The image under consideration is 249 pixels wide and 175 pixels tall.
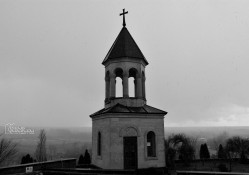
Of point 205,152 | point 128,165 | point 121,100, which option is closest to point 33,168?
point 128,165

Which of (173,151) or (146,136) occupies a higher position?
(146,136)

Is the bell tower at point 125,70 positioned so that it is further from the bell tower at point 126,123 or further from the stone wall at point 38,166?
the stone wall at point 38,166

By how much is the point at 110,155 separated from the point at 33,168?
4.80 meters

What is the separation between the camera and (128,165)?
51.0ft

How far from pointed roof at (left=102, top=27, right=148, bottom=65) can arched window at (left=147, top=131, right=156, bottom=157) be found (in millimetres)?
5566

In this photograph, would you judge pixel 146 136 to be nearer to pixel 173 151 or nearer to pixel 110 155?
pixel 110 155

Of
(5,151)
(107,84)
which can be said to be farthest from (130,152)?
(5,151)

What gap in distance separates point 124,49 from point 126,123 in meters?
5.50

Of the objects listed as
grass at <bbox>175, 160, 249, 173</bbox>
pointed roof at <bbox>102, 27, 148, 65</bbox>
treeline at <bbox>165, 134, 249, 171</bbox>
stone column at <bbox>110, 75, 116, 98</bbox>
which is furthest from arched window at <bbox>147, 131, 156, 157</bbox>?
grass at <bbox>175, 160, 249, 173</bbox>

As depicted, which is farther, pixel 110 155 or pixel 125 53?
pixel 125 53

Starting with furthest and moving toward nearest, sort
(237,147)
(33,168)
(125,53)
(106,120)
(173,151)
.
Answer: (237,147) < (173,151) < (125,53) < (106,120) < (33,168)

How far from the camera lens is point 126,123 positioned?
15977 mm

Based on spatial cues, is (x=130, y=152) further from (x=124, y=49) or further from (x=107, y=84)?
(x=124, y=49)

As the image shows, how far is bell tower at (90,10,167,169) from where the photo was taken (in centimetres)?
1562
